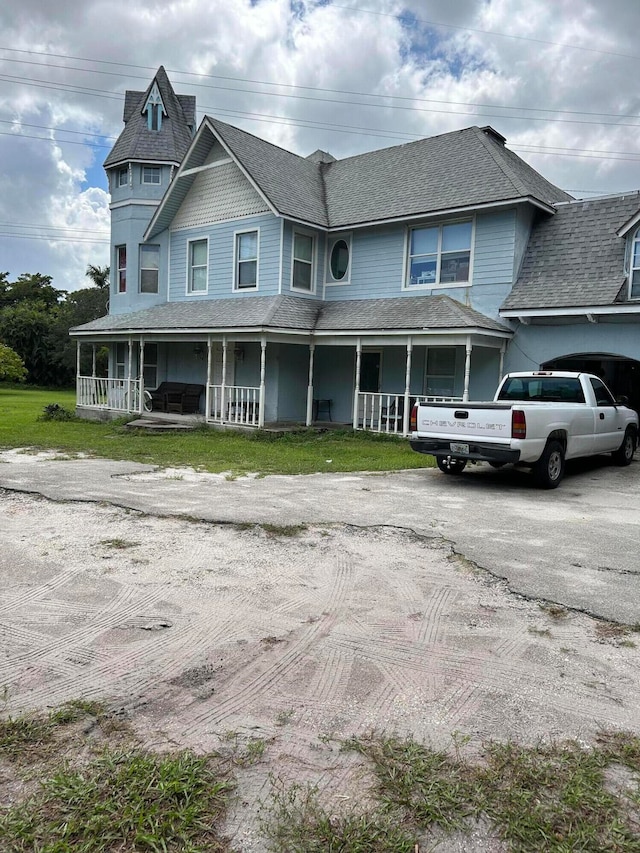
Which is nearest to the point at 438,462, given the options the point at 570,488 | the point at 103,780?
the point at 570,488

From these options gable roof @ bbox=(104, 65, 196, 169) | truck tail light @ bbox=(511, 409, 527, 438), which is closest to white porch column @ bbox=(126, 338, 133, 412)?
gable roof @ bbox=(104, 65, 196, 169)

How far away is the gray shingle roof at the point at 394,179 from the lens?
17.1 meters

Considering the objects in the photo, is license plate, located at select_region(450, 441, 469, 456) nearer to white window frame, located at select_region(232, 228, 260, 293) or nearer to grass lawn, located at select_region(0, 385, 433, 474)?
grass lawn, located at select_region(0, 385, 433, 474)

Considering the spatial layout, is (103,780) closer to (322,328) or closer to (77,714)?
(77,714)

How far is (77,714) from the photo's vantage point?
Result: 325cm

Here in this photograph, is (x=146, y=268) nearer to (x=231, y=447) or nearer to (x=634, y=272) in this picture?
(x=231, y=447)

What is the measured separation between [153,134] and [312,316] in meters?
10.4

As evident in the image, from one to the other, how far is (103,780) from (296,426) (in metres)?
15.8

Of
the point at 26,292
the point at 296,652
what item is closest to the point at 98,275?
the point at 26,292

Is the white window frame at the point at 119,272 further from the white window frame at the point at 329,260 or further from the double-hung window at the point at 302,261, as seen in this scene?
the white window frame at the point at 329,260

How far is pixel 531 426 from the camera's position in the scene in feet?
31.8

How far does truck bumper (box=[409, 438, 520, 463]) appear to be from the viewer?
968cm

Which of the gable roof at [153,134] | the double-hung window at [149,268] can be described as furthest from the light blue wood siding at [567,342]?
the gable roof at [153,134]

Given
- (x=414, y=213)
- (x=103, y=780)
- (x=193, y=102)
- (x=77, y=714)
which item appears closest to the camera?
(x=103, y=780)
